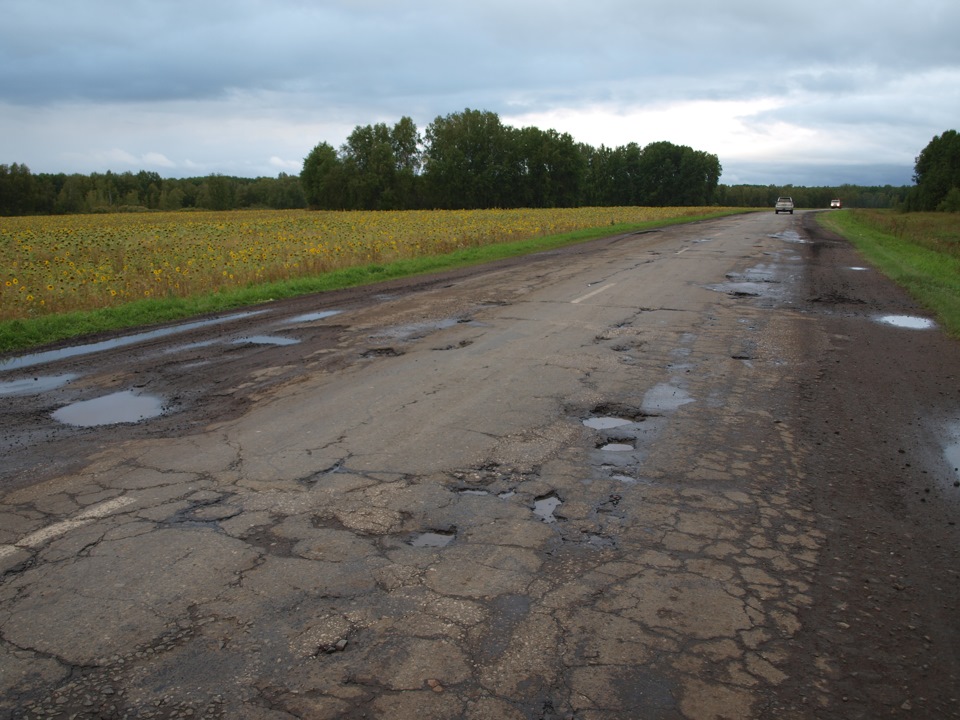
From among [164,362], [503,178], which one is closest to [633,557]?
[164,362]

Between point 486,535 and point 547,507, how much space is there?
0.54m

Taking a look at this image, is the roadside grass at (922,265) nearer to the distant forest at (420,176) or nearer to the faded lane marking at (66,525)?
the faded lane marking at (66,525)

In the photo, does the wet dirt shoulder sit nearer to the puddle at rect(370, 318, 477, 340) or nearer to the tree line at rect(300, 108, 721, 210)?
the puddle at rect(370, 318, 477, 340)

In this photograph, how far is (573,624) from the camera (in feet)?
10.3

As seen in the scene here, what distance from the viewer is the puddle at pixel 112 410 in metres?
6.30

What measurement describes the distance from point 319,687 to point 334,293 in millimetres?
12256

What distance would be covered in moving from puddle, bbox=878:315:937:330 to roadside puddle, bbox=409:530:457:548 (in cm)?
904

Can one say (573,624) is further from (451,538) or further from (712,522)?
(712,522)

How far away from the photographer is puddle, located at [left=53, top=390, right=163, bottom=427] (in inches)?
248

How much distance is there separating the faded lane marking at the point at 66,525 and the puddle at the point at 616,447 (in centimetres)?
331

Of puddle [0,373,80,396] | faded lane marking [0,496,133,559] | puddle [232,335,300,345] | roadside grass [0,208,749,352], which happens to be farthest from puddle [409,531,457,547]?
roadside grass [0,208,749,352]

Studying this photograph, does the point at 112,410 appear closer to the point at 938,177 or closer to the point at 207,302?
the point at 207,302

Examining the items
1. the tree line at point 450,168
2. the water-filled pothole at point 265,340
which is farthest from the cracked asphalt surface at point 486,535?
the tree line at point 450,168

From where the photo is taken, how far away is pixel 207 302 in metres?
13.1
